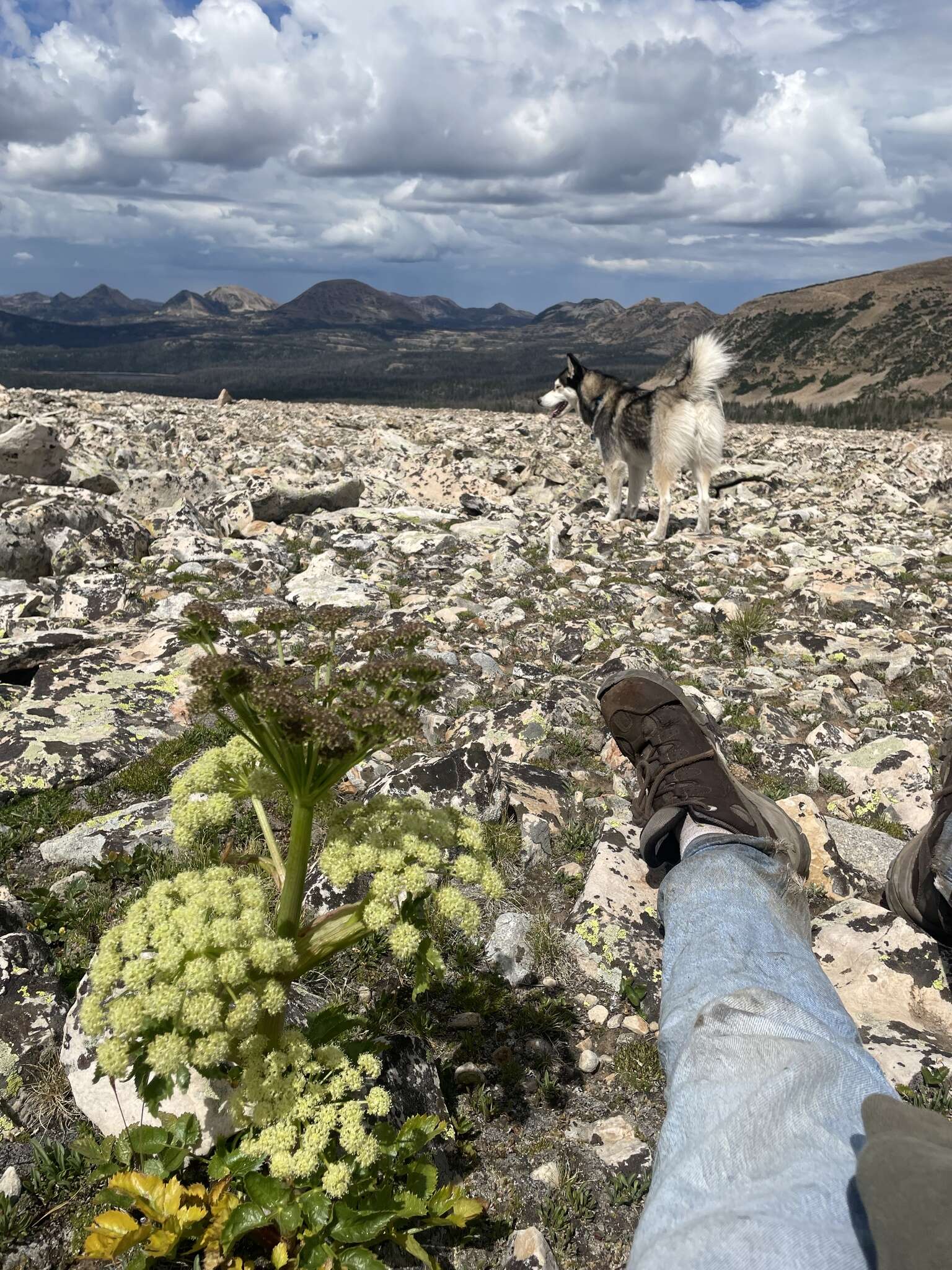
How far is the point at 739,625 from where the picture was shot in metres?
8.04

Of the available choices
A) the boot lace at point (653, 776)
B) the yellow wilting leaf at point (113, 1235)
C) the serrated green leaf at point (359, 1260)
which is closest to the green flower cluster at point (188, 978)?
the yellow wilting leaf at point (113, 1235)

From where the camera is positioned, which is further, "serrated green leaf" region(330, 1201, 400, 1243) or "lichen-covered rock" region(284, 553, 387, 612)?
"lichen-covered rock" region(284, 553, 387, 612)

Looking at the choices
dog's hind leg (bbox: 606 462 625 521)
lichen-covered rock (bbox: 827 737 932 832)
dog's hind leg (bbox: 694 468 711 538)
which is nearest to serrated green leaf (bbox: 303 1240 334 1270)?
lichen-covered rock (bbox: 827 737 932 832)

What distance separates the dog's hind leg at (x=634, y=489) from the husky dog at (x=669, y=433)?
1 cm

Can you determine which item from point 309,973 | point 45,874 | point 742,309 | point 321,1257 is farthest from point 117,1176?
point 742,309

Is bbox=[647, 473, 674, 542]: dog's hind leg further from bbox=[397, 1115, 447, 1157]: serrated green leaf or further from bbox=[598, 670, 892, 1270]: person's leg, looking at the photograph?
bbox=[397, 1115, 447, 1157]: serrated green leaf

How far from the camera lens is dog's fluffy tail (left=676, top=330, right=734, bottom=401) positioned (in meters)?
12.8

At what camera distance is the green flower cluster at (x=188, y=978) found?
6.08 feet

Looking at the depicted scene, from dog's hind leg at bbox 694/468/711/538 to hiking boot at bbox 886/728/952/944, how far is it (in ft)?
29.8

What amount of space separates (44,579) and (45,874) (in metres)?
5.45

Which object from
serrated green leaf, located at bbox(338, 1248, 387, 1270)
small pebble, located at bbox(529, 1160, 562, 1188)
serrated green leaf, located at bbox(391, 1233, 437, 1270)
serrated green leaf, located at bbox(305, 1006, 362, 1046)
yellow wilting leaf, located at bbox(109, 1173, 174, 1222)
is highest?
serrated green leaf, located at bbox(305, 1006, 362, 1046)

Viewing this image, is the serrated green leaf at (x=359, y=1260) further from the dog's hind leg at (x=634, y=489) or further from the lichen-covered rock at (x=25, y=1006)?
the dog's hind leg at (x=634, y=489)

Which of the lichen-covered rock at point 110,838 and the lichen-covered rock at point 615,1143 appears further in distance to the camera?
the lichen-covered rock at point 110,838

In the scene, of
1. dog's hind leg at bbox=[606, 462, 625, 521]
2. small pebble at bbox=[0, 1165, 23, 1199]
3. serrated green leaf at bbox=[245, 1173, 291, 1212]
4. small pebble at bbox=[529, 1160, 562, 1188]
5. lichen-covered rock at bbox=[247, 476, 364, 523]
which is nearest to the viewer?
serrated green leaf at bbox=[245, 1173, 291, 1212]
